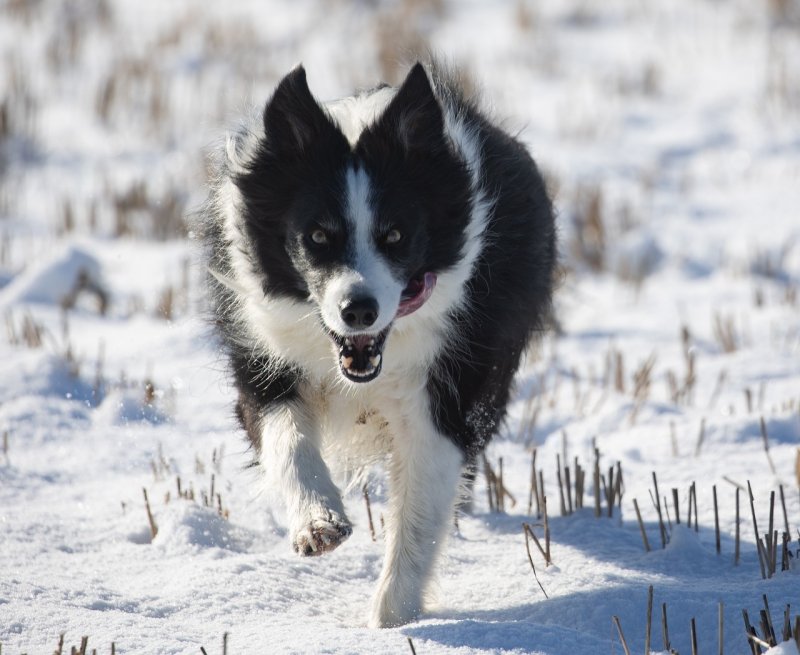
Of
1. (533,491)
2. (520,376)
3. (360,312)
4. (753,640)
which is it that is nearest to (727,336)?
(520,376)

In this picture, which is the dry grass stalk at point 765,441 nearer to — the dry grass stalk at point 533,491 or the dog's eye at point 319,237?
the dry grass stalk at point 533,491

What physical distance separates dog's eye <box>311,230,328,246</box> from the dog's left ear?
1.36 ft

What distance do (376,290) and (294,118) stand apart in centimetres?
71

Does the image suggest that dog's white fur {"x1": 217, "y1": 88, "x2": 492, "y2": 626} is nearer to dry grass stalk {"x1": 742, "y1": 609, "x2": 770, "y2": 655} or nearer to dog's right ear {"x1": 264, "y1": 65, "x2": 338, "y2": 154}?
dog's right ear {"x1": 264, "y1": 65, "x2": 338, "y2": 154}

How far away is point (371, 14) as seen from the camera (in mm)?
15414

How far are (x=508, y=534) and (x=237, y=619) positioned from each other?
1.45 m

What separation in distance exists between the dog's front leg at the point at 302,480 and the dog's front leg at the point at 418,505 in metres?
0.31

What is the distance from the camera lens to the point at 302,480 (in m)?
3.75

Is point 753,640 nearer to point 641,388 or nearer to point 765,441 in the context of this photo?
point 765,441

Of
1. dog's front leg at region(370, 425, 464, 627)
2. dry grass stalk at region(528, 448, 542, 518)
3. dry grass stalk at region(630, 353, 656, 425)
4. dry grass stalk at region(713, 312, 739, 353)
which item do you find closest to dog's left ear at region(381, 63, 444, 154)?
dog's front leg at region(370, 425, 464, 627)

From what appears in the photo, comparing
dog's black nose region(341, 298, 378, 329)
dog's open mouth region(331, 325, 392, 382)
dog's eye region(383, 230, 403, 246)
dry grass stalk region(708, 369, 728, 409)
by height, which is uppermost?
dog's eye region(383, 230, 403, 246)

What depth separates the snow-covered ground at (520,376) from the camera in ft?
12.1

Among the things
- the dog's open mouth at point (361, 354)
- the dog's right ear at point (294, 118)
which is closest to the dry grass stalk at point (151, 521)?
the dog's open mouth at point (361, 354)

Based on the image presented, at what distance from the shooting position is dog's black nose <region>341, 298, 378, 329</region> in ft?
11.3
